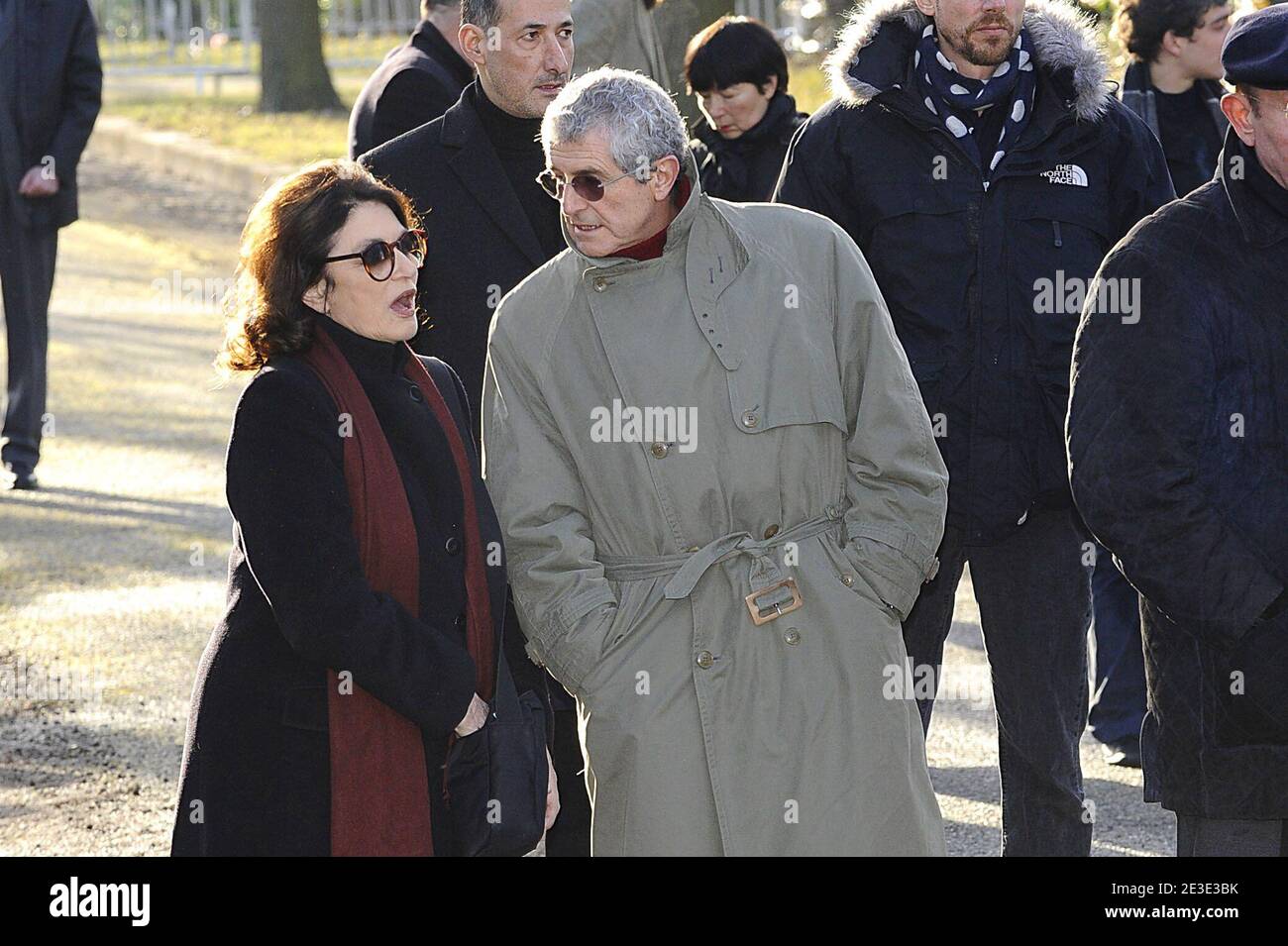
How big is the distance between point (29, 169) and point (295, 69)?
46.3 ft

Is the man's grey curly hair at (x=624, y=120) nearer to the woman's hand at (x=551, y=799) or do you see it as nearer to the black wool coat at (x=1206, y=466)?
the black wool coat at (x=1206, y=466)

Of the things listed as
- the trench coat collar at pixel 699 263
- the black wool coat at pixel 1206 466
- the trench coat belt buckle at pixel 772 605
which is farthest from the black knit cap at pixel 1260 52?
the trench coat belt buckle at pixel 772 605

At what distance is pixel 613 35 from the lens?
250 inches

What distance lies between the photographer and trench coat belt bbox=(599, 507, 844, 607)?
141 inches

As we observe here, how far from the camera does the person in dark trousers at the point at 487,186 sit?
4684 millimetres

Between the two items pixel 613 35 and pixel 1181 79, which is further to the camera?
pixel 1181 79

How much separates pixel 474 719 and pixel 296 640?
387 millimetres

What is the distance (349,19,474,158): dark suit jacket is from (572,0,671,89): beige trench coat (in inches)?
15.2

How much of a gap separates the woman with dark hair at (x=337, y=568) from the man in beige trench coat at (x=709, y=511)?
17cm

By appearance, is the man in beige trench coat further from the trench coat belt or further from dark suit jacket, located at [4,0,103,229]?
dark suit jacket, located at [4,0,103,229]

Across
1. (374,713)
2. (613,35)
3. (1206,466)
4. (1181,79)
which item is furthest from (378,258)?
(1181,79)

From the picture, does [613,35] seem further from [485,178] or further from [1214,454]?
[1214,454]

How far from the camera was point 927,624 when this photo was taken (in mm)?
4652
